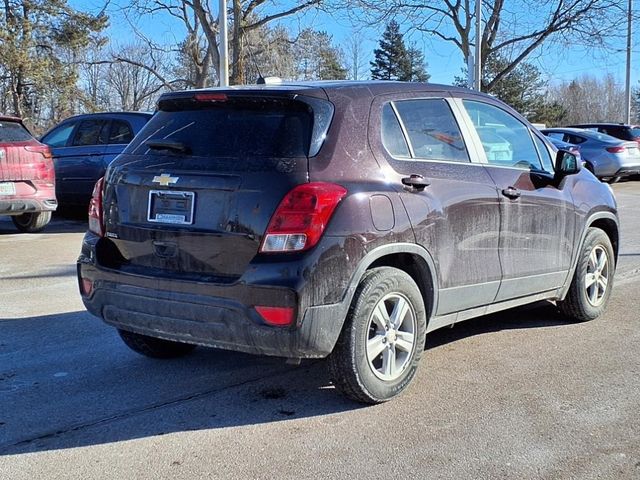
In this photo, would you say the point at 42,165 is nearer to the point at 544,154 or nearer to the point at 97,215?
the point at 97,215

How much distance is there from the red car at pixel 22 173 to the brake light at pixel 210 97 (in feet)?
20.2

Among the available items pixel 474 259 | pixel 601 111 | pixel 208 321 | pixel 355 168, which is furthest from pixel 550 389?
pixel 601 111

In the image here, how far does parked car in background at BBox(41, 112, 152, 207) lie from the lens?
11.5 metres

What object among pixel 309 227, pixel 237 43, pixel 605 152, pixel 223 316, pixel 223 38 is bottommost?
pixel 223 316

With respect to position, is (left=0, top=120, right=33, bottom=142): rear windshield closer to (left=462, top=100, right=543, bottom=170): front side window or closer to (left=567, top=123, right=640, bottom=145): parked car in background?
(left=462, top=100, right=543, bottom=170): front side window

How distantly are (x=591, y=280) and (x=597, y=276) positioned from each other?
0.31 feet

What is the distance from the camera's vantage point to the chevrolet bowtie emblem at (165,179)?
4.05 meters

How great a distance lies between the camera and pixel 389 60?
56.1m

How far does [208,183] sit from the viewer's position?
394 centimetres

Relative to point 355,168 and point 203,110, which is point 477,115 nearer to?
point 355,168

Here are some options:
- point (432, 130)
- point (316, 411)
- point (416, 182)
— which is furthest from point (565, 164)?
point (316, 411)

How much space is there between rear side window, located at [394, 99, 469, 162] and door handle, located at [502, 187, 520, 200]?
381mm

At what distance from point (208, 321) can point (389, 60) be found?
54296 millimetres

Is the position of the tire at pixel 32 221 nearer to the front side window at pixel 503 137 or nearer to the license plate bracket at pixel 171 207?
the license plate bracket at pixel 171 207
